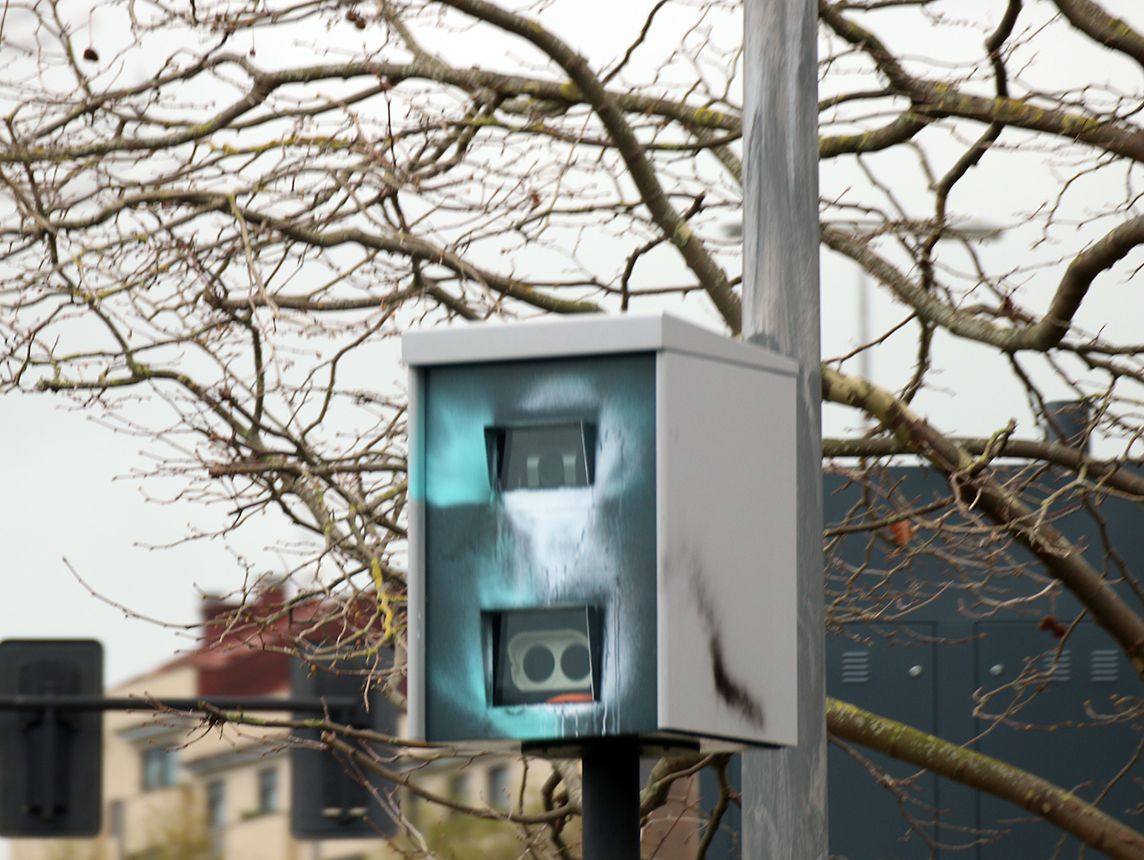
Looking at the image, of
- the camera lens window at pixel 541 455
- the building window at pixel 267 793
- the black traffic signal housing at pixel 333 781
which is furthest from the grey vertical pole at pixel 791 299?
the building window at pixel 267 793

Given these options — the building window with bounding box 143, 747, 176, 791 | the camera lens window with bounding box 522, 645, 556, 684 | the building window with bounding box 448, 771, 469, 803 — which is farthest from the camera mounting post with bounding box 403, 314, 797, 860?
the building window with bounding box 143, 747, 176, 791

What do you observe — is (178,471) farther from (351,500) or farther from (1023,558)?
(1023,558)

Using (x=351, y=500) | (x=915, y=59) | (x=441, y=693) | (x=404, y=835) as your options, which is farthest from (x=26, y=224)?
(x=441, y=693)

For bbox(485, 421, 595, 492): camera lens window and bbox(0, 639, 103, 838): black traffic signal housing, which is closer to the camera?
bbox(485, 421, 595, 492): camera lens window

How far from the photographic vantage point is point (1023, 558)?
369 inches

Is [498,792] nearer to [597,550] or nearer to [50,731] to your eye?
[50,731]

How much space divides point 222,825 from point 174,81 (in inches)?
228

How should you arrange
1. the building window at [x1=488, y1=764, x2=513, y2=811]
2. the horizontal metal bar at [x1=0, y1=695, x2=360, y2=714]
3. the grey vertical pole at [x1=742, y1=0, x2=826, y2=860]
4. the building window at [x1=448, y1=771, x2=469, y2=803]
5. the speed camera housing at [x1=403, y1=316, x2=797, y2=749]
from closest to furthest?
the speed camera housing at [x1=403, y1=316, x2=797, y2=749], the grey vertical pole at [x1=742, y1=0, x2=826, y2=860], the horizontal metal bar at [x1=0, y1=695, x2=360, y2=714], the building window at [x1=488, y1=764, x2=513, y2=811], the building window at [x1=448, y1=771, x2=469, y2=803]

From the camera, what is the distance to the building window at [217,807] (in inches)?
458

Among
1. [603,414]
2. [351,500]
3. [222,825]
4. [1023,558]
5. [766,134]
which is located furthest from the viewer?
[222,825]

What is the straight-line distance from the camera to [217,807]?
39.1 feet

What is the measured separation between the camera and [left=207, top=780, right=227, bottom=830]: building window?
11.6 meters

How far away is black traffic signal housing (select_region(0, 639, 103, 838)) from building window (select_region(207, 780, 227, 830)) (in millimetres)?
5336

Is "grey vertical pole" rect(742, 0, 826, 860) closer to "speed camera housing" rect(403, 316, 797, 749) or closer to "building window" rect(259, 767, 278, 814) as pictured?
"speed camera housing" rect(403, 316, 797, 749)
